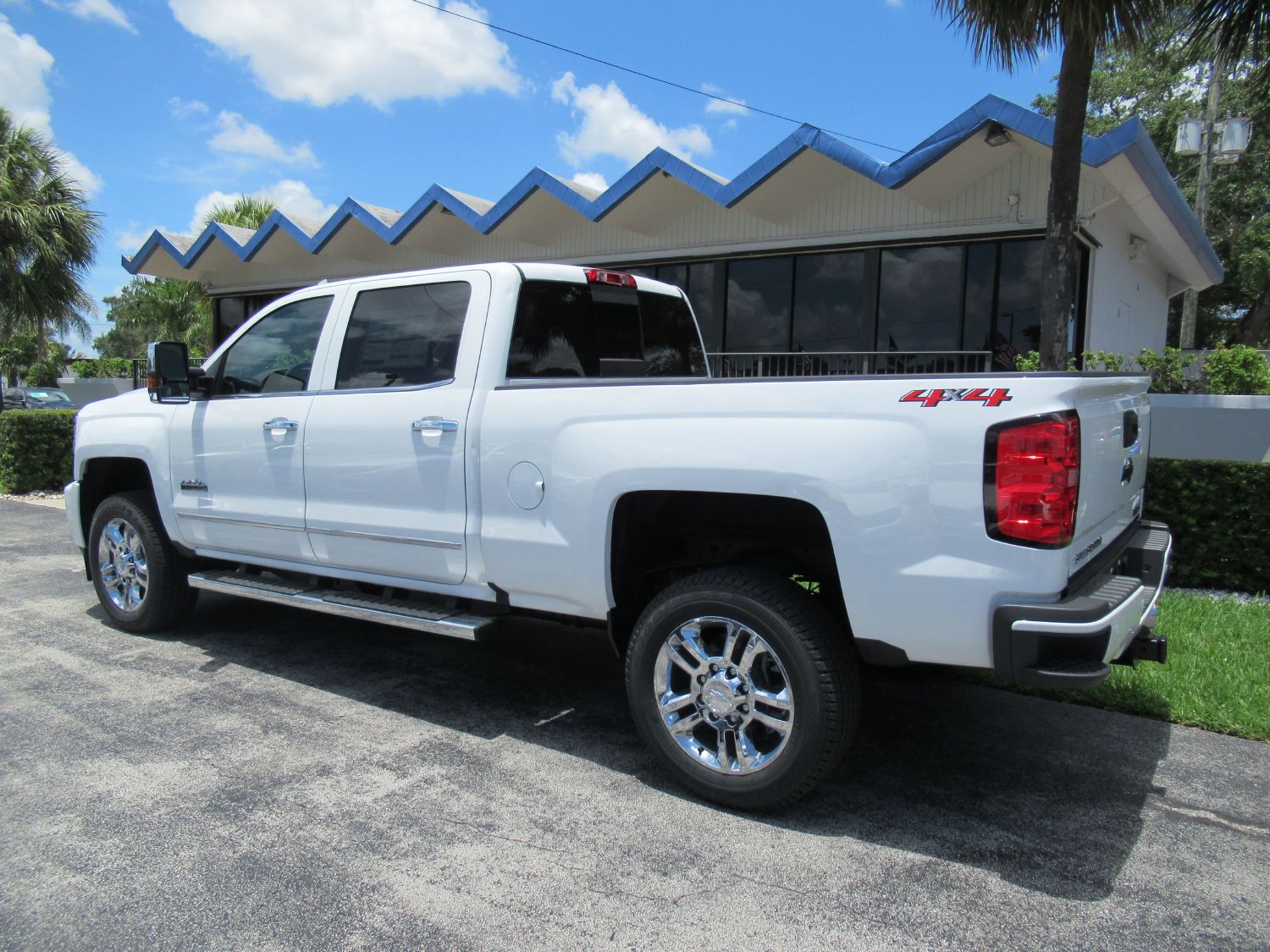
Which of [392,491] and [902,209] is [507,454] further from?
[902,209]

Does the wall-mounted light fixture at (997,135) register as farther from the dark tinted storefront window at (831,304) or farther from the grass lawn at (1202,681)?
the grass lawn at (1202,681)

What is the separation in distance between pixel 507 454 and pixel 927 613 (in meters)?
1.78

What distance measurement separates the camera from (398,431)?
13.8ft

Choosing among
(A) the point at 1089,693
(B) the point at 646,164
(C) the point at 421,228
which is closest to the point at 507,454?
(A) the point at 1089,693

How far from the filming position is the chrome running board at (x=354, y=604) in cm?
400

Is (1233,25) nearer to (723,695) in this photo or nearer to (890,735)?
(890,735)

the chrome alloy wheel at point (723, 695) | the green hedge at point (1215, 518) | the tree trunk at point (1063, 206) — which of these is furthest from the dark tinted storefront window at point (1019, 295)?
the chrome alloy wheel at point (723, 695)

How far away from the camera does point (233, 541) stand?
5.03m

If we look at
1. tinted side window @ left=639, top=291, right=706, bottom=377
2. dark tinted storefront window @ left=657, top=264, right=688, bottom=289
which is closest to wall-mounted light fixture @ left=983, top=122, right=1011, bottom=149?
dark tinted storefront window @ left=657, top=264, right=688, bottom=289

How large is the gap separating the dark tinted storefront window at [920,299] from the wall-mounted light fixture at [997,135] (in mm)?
1704

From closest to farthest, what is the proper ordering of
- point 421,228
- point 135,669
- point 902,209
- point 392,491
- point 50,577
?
point 392,491 < point 135,669 < point 50,577 < point 902,209 < point 421,228

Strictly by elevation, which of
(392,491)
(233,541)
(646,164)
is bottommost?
(233,541)

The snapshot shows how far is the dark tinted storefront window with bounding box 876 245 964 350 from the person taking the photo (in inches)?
451

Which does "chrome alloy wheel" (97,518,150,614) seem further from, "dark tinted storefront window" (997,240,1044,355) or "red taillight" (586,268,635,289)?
"dark tinted storefront window" (997,240,1044,355)
